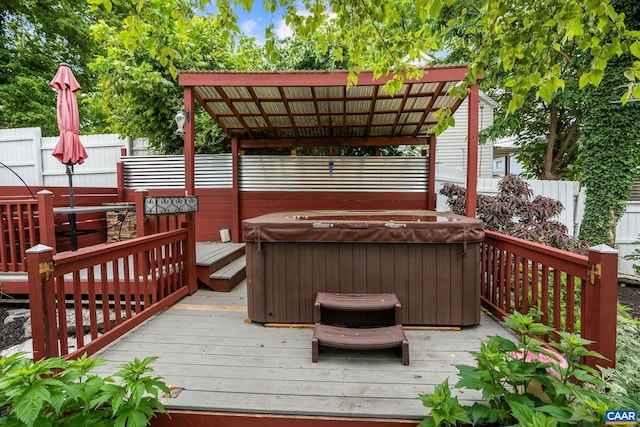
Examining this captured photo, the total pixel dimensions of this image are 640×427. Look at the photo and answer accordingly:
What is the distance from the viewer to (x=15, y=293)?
359cm

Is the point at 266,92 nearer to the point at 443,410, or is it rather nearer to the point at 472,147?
the point at 472,147

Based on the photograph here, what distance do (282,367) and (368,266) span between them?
1117mm

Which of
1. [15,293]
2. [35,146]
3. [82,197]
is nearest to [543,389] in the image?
[15,293]

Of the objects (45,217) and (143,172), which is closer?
(45,217)

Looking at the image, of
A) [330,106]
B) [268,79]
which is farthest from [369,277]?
[330,106]

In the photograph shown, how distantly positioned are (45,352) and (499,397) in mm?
2594

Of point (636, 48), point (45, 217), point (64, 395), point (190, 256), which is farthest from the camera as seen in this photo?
point (190, 256)

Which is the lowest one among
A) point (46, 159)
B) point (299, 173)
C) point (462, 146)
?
point (299, 173)

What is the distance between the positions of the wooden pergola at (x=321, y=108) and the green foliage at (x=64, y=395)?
255 centimetres

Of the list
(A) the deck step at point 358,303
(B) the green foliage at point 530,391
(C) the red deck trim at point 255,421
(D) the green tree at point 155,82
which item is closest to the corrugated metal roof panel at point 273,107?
(D) the green tree at point 155,82

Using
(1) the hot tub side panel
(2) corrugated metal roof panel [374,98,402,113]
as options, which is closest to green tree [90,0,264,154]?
(2) corrugated metal roof panel [374,98,402,113]

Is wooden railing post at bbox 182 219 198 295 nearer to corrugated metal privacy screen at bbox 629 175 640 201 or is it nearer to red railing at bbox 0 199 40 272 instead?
red railing at bbox 0 199 40 272

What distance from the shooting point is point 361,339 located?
2164 millimetres

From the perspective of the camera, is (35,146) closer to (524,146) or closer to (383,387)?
(383,387)
